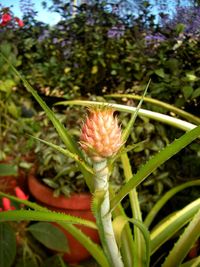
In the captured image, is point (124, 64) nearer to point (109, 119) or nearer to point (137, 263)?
point (137, 263)

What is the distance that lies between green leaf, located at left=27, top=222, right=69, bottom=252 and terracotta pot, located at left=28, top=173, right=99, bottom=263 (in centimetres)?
21

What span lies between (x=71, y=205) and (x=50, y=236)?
0.79 feet

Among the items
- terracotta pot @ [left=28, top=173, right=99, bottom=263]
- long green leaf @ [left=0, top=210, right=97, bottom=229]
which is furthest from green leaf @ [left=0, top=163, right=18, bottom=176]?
long green leaf @ [left=0, top=210, right=97, bottom=229]

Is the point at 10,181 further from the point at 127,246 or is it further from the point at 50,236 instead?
the point at 127,246

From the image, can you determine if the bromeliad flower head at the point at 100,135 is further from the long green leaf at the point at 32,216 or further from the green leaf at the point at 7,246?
the green leaf at the point at 7,246

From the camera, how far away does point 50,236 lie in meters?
1.24

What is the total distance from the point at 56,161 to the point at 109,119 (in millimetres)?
1020

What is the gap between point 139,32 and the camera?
5.99 feet

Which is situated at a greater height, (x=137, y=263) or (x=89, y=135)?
(x=89, y=135)

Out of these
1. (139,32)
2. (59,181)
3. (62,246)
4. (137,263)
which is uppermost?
(139,32)

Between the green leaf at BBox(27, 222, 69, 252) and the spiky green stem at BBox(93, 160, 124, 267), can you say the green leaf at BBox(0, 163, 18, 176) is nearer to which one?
the green leaf at BBox(27, 222, 69, 252)

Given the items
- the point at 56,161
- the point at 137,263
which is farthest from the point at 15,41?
the point at 137,263

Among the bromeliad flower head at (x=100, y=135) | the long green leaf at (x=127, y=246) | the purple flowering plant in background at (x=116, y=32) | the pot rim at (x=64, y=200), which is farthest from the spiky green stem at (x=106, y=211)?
the purple flowering plant in background at (x=116, y=32)

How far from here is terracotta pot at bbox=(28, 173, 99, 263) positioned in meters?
1.47
